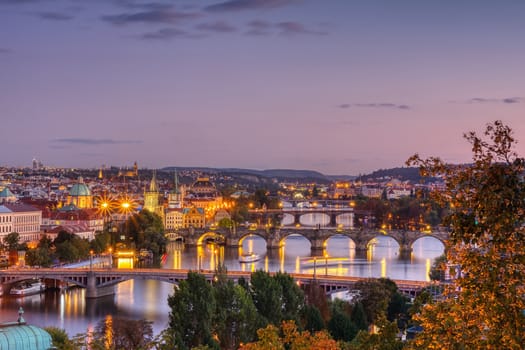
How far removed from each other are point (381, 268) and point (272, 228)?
49.7ft

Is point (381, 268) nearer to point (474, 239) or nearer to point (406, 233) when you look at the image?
point (406, 233)

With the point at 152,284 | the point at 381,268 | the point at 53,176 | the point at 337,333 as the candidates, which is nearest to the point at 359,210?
the point at 381,268

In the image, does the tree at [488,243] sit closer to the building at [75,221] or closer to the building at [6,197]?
the building at [75,221]

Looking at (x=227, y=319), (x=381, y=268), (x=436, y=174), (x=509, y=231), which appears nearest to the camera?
(x=509, y=231)

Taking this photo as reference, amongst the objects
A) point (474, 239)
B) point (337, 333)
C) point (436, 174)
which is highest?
point (436, 174)

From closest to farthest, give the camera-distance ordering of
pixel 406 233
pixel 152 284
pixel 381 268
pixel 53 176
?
1. pixel 152 284
2. pixel 381 268
3. pixel 406 233
4. pixel 53 176

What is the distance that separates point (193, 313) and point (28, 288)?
15144mm

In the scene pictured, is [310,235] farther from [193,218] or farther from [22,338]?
[22,338]

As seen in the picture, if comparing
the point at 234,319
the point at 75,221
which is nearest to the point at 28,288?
the point at 234,319

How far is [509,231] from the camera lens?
462 centimetres

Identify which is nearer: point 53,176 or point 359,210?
point 359,210

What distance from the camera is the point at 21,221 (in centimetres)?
4891

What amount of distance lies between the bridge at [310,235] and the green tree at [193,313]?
27.1 meters

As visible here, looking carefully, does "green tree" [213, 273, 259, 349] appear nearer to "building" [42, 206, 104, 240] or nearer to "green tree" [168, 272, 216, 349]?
"green tree" [168, 272, 216, 349]
